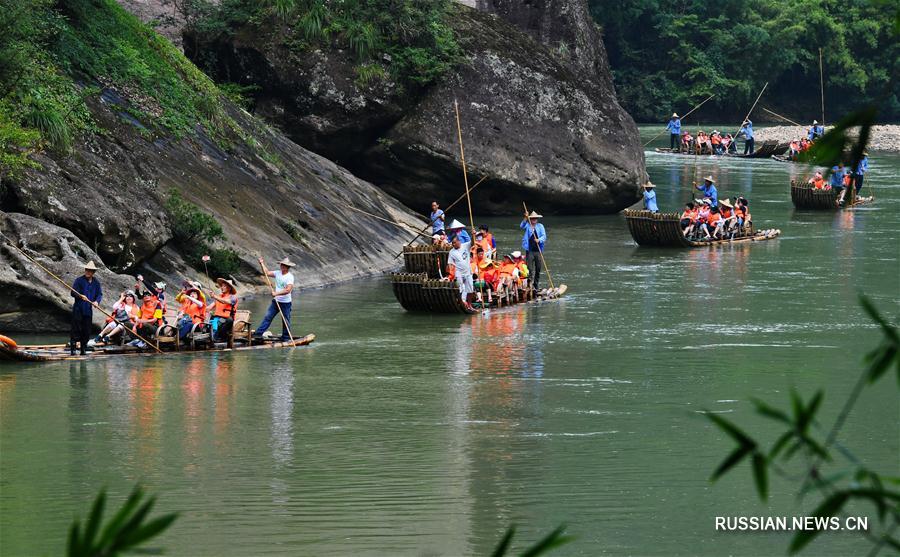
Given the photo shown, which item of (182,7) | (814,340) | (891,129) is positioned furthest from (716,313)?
(891,129)

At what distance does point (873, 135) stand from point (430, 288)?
52286 mm

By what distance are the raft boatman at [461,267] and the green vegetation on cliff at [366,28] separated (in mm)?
15030

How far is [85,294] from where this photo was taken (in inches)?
813

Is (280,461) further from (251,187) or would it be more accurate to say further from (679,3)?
(679,3)

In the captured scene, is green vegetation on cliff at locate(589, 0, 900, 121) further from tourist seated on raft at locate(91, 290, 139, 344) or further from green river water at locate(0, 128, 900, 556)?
tourist seated on raft at locate(91, 290, 139, 344)

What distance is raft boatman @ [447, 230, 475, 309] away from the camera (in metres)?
24.6

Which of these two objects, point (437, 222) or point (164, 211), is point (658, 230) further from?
point (164, 211)

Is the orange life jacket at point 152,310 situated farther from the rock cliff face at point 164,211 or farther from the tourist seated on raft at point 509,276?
the tourist seated on raft at point 509,276

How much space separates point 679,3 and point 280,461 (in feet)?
237

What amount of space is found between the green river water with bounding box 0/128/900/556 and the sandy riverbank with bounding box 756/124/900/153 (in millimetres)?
42929

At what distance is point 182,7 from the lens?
1566 inches

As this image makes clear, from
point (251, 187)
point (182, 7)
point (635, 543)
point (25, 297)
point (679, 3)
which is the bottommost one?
point (635, 543)

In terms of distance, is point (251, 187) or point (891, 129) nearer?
point (251, 187)

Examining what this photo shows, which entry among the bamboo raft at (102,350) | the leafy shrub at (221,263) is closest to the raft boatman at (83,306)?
the bamboo raft at (102,350)
